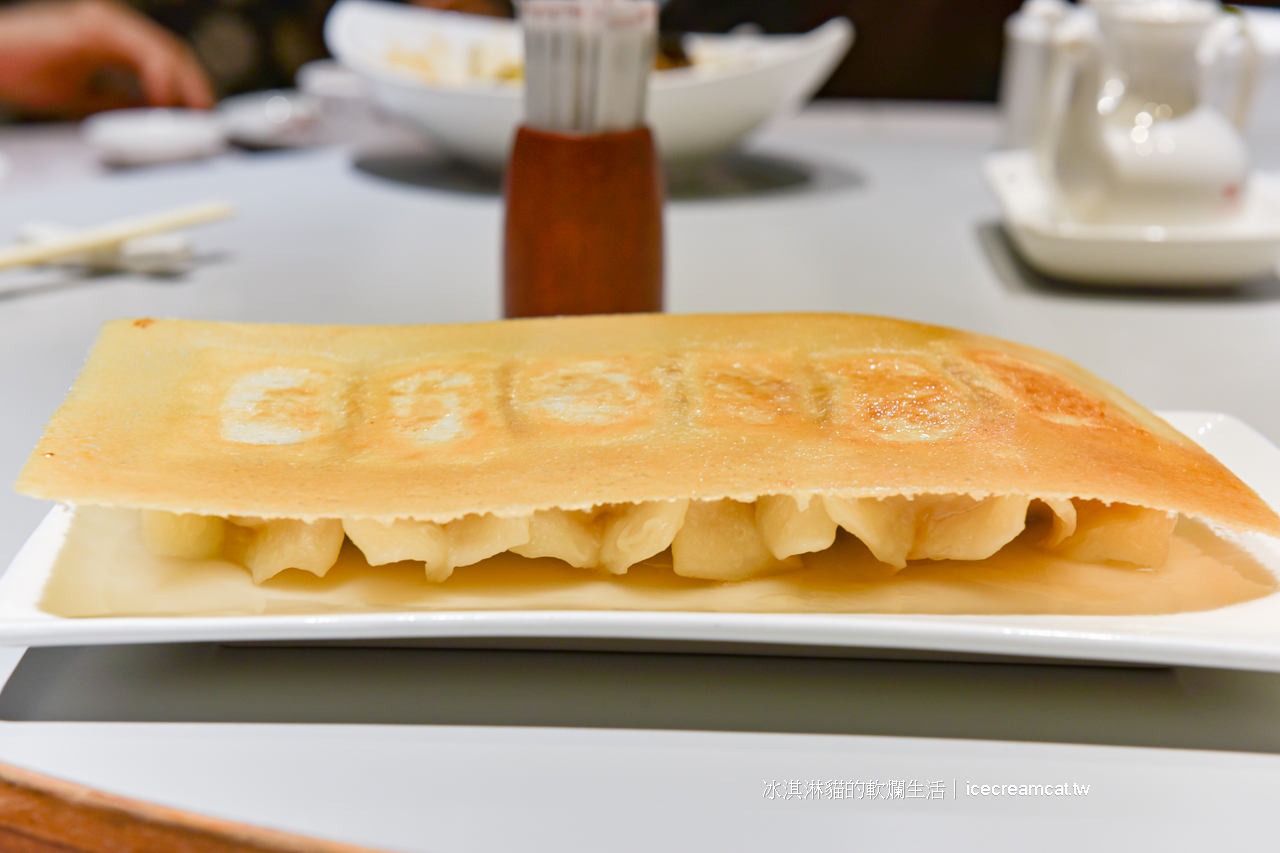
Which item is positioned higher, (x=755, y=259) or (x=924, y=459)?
(x=924, y=459)

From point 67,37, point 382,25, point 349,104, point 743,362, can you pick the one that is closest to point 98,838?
point 743,362

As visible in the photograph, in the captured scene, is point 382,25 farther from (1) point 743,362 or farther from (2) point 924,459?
(2) point 924,459

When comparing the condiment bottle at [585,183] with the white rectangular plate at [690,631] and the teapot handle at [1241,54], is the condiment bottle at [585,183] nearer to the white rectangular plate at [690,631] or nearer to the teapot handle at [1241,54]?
the white rectangular plate at [690,631]

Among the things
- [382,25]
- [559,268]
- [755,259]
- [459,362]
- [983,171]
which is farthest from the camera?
[382,25]

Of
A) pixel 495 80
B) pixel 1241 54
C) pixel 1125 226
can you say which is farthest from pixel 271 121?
pixel 1241 54

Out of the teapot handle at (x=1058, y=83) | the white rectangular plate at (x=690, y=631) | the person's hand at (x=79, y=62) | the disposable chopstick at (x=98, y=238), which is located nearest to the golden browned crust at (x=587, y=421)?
the white rectangular plate at (x=690, y=631)

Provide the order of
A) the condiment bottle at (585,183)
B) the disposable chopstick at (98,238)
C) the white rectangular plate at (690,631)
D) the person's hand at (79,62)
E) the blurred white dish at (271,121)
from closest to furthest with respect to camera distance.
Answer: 1. the white rectangular plate at (690,631)
2. the condiment bottle at (585,183)
3. the disposable chopstick at (98,238)
4. the blurred white dish at (271,121)
5. the person's hand at (79,62)
